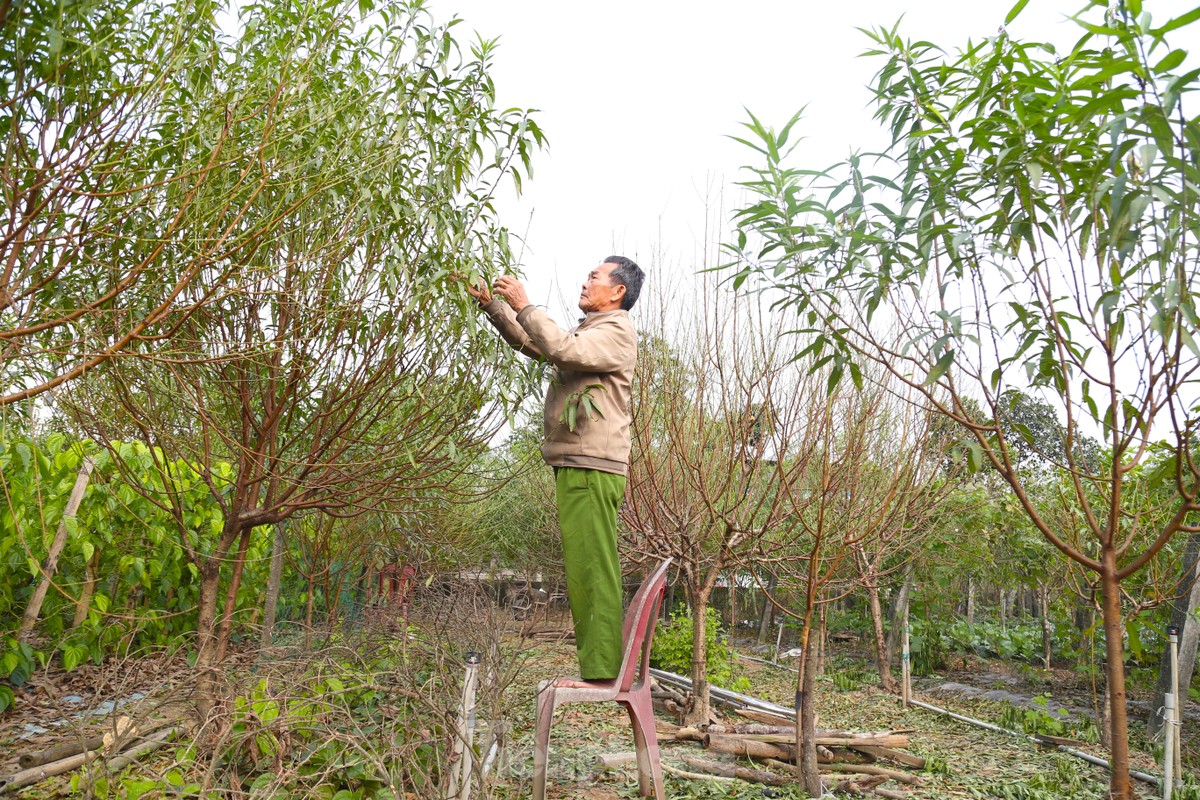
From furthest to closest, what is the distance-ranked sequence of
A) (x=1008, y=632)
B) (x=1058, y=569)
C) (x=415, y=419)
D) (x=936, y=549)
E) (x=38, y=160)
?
(x=1008, y=632), (x=936, y=549), (x=1058, y=569), (x=415, y=419), (x=38, y=160)

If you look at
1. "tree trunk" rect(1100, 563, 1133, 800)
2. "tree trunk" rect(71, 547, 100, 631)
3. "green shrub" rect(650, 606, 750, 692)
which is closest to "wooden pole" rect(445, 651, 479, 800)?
"tree trunk" rect(1100, 563, 1133, 800)

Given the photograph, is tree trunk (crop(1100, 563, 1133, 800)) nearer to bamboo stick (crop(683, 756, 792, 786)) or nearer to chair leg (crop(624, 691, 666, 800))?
chair leg (crop(624, 691, 666, 800))

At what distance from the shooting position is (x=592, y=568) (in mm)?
2703

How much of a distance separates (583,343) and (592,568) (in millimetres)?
752

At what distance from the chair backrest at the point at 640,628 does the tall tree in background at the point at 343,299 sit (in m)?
0.98

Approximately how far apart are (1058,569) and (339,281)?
8.46 m

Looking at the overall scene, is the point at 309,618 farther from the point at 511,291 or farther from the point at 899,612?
the point at 899,612

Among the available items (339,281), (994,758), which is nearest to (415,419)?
(339,281)

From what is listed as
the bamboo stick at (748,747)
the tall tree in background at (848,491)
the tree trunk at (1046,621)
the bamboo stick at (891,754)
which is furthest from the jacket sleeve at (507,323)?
the tree trunk at (1046,621)

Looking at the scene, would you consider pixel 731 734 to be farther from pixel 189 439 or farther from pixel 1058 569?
pixel 1058 569

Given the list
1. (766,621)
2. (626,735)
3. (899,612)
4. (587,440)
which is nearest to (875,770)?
(626,735)

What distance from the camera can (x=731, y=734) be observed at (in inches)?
213

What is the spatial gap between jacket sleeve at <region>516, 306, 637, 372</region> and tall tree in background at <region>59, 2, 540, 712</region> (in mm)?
324

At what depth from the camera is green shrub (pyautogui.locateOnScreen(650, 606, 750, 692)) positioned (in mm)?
8703
